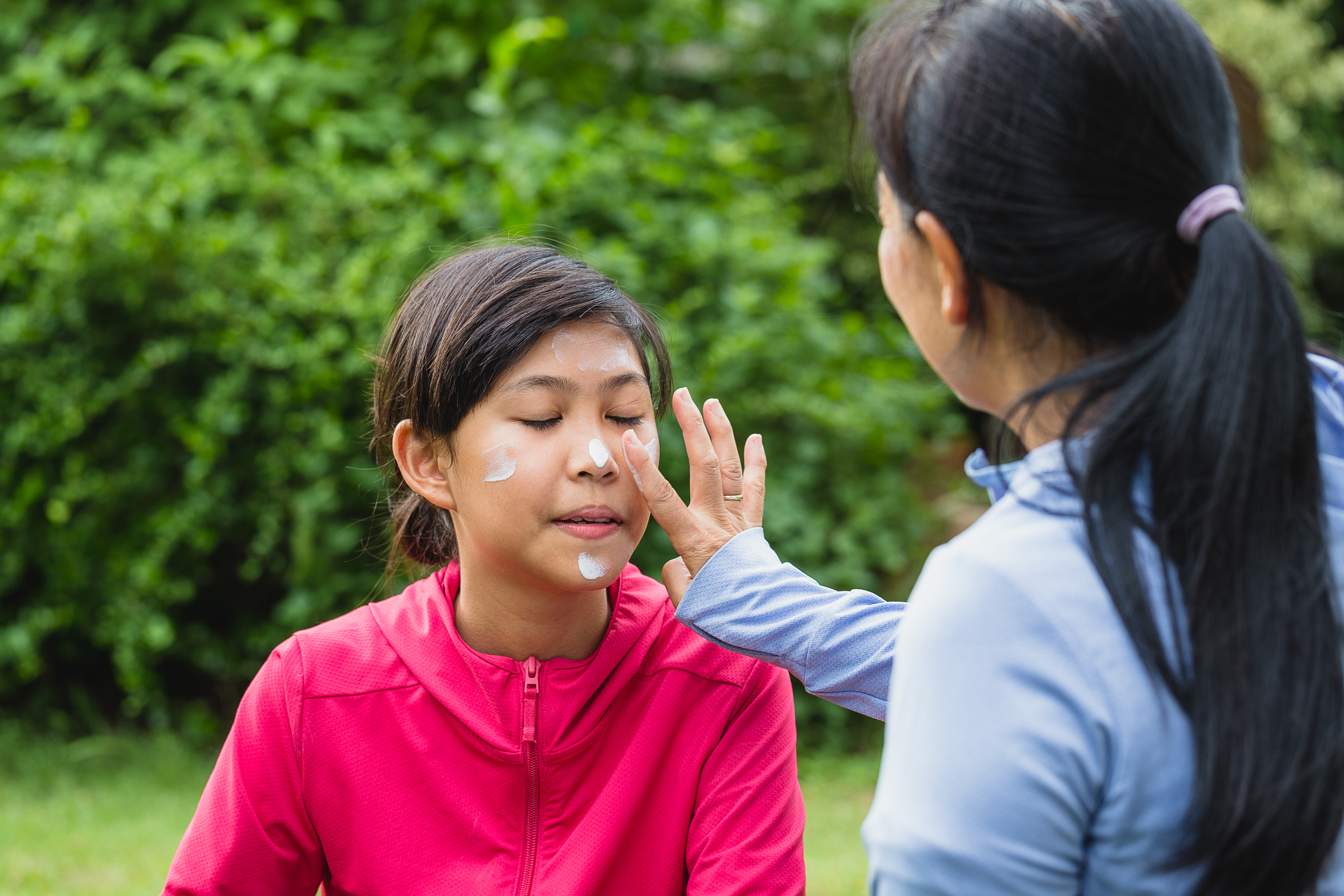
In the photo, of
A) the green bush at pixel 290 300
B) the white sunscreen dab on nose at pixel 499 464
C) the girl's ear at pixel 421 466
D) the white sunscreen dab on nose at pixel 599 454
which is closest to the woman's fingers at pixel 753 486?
the white sunscreen dab on nose at pixel 599 454

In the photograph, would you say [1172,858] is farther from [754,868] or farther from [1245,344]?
[754,868]

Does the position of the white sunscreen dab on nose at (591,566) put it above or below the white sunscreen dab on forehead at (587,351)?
below

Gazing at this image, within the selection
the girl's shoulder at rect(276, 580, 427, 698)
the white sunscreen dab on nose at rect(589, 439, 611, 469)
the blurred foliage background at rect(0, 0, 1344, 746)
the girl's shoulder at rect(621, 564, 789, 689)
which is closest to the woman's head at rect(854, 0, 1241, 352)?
the white sunscreen dab on nose at rect(589, 439, 611, 469)

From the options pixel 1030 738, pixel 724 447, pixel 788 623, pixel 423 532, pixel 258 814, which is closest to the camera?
pixel 1030 738

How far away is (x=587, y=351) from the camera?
1.75m

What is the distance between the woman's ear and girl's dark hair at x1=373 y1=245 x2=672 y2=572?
734 mm

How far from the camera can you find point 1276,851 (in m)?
0.97

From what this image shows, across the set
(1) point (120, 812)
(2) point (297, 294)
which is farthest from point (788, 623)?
(1) point (120, 812)

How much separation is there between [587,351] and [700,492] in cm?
28

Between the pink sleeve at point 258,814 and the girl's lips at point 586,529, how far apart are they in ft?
1.46

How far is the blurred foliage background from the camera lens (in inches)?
148

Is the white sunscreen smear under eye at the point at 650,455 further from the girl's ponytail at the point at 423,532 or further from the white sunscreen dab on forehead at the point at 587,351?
the girl's ponytail at the point at 423,532

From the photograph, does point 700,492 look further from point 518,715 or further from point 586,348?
point 518,715

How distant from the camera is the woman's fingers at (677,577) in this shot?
1675 mm
